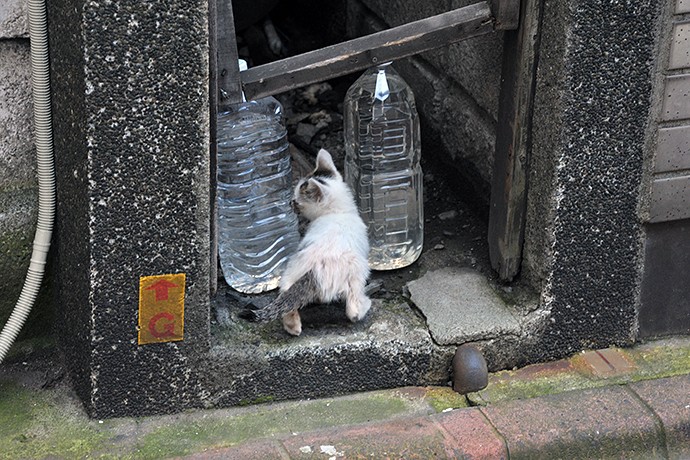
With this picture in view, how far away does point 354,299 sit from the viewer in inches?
134

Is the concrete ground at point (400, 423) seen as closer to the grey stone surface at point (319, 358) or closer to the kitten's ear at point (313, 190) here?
the grey stone surface at point (319, 358)

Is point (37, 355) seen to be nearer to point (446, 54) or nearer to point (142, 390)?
point (142, 390)

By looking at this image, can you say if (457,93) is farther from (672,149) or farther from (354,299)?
(354,299)

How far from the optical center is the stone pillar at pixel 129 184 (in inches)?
111

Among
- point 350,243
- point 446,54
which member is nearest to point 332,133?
point 446,54

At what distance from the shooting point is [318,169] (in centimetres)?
369

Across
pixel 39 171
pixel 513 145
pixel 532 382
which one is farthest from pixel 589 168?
pixel 39 171

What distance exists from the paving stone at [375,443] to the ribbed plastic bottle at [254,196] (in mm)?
755

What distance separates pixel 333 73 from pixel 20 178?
105 cm

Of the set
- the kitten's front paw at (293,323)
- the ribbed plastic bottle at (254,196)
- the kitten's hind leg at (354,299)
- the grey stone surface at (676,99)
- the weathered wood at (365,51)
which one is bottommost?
the kitten's front paw at (293,323)

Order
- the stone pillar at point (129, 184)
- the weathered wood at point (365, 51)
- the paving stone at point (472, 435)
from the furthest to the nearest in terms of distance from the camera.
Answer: the weathered wood at point (365, 51) → the paving stone at point (472, 435) → the stone pillar at point (129, 184)

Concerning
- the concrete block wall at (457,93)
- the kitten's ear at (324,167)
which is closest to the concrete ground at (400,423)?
the kitten's ear at (324,167)

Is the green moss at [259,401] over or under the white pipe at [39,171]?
under

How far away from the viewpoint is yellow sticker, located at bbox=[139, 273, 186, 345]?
3070 millimetres
